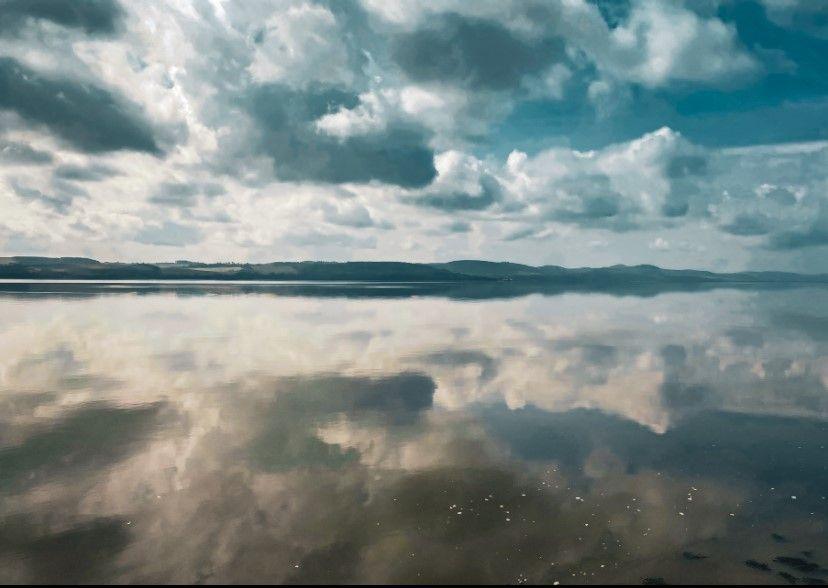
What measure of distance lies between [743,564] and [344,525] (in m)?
9.58

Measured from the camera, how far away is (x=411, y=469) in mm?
16953

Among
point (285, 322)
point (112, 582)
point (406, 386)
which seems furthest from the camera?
point (285, 322)

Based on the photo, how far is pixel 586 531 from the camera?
13.1 m

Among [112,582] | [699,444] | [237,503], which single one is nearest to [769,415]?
[699,444]

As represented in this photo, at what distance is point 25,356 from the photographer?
36.7 metres

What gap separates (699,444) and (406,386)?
14789 millimetres

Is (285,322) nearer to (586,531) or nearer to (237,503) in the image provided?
(237,503)

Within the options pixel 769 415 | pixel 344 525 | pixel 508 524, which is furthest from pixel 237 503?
pixel 769 415

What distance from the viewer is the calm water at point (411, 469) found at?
39.0ft

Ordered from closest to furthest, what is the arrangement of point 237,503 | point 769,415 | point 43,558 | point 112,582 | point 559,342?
1. point 112,582
2. point 43,558
3. point 237,503
4. point 769,415
5. point 559,342

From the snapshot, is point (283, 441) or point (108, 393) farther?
point (108, 393)

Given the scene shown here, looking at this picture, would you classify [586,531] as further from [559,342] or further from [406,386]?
[559,342]

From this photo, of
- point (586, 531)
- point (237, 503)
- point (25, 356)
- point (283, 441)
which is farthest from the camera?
point (25, 356)

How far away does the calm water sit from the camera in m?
11.9
